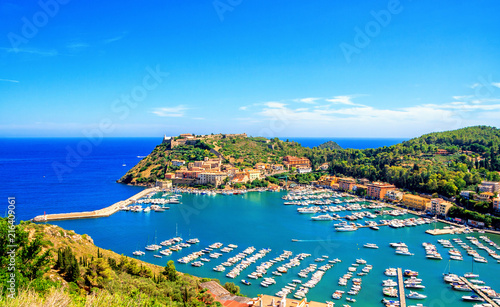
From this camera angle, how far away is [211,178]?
3588 centimetres

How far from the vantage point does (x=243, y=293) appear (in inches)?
468

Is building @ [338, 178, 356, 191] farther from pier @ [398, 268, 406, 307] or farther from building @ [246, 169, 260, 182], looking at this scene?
pier @ [398, 268, 406, 307]

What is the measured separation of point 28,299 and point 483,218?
76.9 feet

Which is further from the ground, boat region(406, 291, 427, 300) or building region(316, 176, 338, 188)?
building region(316, 176, 338, 188)

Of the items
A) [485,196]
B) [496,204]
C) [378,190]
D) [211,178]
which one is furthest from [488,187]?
[211,178]

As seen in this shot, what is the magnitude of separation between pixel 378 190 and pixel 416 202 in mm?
4296

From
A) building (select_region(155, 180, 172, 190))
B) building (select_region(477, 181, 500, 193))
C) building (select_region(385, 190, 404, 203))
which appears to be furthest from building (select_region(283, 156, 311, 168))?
building (select_region(477, 181, 500, 193))

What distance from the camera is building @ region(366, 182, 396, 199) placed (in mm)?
29484

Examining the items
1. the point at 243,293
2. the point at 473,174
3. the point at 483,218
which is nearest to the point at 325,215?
the point at 483,218

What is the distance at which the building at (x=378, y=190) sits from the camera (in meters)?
29.5

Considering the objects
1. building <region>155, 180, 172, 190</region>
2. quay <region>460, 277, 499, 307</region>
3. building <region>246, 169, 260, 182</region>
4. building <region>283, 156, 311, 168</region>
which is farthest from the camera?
building <region>283, 156, 311, 168</region>

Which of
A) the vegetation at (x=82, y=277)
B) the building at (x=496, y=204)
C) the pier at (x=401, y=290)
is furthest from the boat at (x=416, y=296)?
the building at (x=496, y=204)

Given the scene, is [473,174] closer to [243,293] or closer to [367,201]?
[367,201]

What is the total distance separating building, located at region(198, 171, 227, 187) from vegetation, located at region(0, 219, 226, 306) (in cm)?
2362
